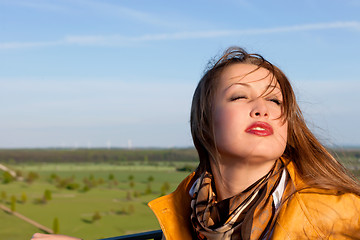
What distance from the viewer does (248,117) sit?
4.55 feet

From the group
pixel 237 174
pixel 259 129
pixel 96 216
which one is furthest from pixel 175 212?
pixel 96 216

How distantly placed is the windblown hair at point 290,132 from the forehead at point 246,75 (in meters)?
0.03

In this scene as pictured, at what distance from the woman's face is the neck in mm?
28

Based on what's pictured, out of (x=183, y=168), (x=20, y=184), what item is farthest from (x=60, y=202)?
(x=183, y=168)

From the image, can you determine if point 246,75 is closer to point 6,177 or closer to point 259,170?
point 259,170

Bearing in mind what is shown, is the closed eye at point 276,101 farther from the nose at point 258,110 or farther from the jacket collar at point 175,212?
the jacket collar at point 175,212

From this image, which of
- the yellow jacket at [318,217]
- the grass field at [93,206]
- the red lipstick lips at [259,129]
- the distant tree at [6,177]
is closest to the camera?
the yellow jacket at [318,217]

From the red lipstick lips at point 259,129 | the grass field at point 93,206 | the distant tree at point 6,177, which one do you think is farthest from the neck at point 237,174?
the grass field at point 93,206

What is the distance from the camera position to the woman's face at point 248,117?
1.38m

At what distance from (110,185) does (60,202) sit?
221 centimetres

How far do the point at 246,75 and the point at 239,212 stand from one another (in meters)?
0.50

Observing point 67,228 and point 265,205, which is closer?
point 265,205

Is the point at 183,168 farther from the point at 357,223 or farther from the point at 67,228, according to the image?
the point at 67,228

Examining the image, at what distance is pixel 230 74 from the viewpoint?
1.53 metres
